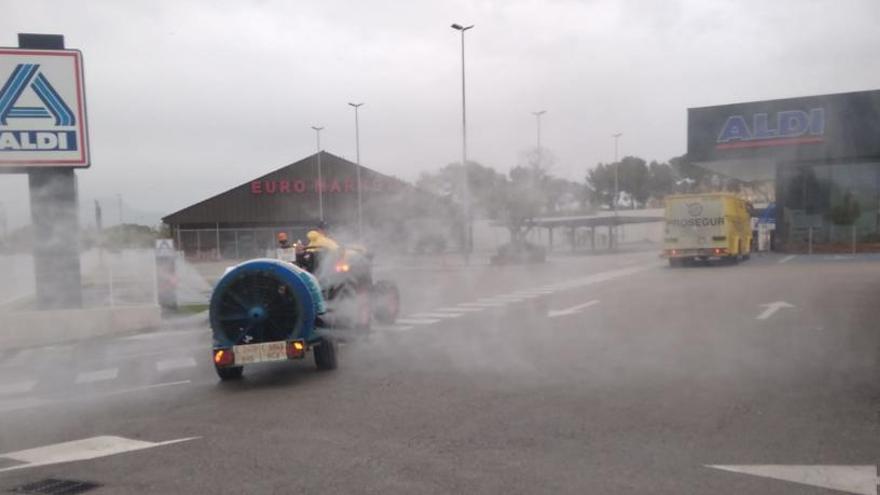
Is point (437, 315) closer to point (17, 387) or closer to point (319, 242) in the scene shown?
point (319, 242)

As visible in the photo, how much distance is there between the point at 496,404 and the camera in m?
5.81

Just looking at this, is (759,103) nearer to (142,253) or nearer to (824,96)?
(824,96)

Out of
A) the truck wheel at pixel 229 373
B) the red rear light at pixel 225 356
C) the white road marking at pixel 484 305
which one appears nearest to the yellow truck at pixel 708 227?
the white road marking at pixel 484 305

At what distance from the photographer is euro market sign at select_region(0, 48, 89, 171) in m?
9.88

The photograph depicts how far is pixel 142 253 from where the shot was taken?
1198 centimetres

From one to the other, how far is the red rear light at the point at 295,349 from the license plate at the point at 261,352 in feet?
0.13

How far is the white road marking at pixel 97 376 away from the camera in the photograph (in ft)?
26.4

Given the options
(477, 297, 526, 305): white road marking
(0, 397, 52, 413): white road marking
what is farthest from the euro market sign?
(477, 297, 526, 305): white road marking

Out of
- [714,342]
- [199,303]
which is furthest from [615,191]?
[199,303]

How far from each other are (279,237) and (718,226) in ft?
21.2

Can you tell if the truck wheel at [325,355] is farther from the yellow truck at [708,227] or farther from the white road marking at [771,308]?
the white road marking at [771,308]

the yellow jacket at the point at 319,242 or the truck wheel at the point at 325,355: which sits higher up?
the yellow jacket at the point at 319,242

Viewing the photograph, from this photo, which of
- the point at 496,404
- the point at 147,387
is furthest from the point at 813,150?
the point at 147,387

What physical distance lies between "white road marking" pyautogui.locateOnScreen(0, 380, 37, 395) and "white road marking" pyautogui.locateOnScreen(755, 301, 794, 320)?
947 cm
